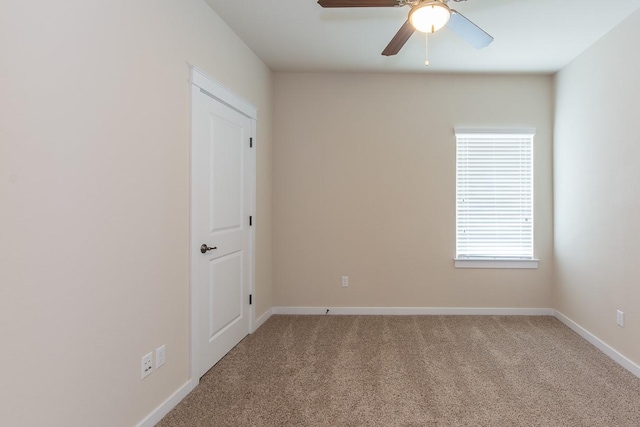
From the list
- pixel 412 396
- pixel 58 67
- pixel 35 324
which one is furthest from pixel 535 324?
pixel 58 67

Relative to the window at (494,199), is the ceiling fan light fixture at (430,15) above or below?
above

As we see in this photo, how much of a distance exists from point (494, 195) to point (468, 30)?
88.3 inches

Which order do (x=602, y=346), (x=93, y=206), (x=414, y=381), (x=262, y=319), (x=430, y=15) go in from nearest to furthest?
(x=93, y=206) < (x=430, y=15) < (x=414, y=381) < (x=602, y=346) < (x=262, y=319)

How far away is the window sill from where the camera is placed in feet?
12.8

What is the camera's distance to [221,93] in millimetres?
2736

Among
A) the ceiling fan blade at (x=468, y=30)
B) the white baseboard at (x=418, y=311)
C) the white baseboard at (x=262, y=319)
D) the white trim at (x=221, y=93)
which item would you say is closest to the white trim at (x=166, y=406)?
the white baseboard at (x=262, y=319)

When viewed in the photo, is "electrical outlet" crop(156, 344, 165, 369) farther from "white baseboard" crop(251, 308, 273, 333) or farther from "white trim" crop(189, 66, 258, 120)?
"white trim" crop(189, 66, 258, 120)

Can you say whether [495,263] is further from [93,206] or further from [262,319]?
[93,206]

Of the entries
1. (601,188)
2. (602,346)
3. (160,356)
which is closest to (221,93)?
(160,356)

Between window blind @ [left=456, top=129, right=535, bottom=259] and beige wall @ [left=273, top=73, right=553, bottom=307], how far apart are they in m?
0.11

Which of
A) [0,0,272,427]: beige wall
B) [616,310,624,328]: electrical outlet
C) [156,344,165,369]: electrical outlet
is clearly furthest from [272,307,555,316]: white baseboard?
[156,344,165,369]: electrical outlet

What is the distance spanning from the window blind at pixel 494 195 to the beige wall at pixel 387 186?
0.11 metres

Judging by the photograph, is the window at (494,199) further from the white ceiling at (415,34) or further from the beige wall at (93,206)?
the beige wall at (93,206)

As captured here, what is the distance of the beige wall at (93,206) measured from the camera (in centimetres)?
125
